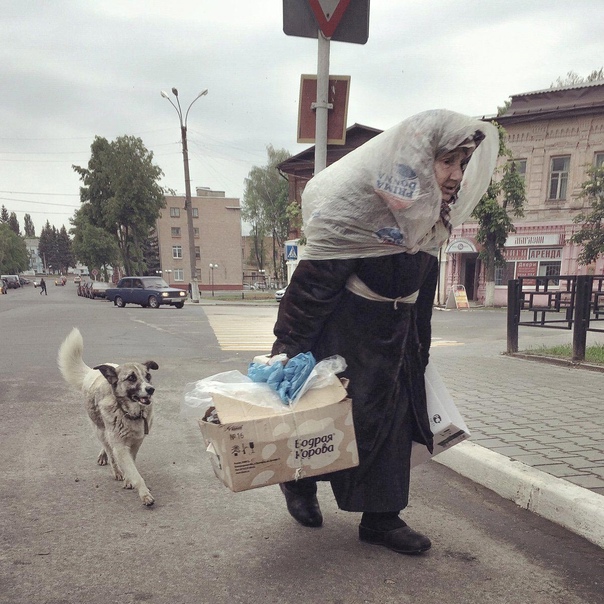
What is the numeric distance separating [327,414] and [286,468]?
281mm

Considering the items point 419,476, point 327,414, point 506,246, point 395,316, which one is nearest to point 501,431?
point 419,476

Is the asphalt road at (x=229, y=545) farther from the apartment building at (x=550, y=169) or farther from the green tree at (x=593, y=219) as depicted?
the apartment building at (x=550, y=169)

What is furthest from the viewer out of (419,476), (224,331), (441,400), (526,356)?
(224,331)

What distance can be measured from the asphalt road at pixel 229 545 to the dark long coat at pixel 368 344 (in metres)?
0.37

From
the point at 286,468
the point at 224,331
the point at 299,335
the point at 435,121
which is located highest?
the point at 435,121

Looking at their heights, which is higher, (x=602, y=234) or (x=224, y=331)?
(x=602, y=234)

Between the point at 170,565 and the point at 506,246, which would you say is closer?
the point at 170,565

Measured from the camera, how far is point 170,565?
2.23 metres

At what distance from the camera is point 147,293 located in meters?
24.6

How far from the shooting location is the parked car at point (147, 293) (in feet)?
79.3

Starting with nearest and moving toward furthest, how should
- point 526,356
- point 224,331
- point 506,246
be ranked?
1. point 526,356
2. point 224,331
3. point 506,246

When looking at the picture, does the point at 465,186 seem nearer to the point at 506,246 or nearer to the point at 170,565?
the point at 170,565

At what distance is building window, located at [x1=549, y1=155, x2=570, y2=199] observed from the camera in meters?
23.9

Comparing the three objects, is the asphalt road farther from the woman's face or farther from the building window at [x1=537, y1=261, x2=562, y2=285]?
the building window at [x1=537, y1=261, x2=562, y2=285]
